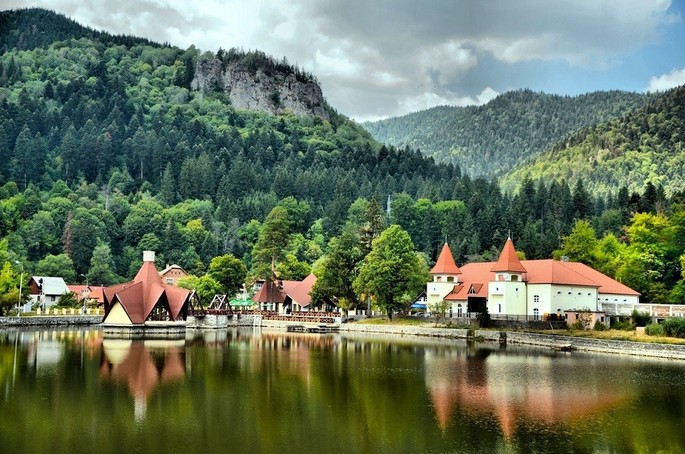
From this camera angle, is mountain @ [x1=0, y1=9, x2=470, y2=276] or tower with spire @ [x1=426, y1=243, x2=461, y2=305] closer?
tower with spire @ [x1=426, y1=243, x2=461, y2=305]

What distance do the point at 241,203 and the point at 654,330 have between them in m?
95.9

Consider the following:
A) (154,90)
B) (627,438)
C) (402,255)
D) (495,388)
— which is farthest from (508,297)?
(154,90)

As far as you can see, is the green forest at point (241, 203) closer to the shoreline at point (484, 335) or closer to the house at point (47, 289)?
the house at point (47, 289)

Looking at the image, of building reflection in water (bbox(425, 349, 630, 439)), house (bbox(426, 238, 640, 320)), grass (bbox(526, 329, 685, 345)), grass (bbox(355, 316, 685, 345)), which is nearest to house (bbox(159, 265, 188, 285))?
grass (bbox(355, 316, 685, 345))

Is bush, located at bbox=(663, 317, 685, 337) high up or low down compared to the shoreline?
up

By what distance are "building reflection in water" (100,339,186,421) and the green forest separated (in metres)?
23.6

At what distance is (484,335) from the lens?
58.8m

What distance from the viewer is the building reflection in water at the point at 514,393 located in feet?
85.7

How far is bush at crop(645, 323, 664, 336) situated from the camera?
50.4 meters

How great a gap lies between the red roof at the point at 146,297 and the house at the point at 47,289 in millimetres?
28188

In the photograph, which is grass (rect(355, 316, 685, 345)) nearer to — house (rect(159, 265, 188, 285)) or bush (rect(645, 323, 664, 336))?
bush (rect(645, 323, 664, 336))

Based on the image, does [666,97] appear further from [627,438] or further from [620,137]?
[627,438]

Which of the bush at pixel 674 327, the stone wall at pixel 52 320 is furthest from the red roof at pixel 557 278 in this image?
the stone wall at pixel 52 320

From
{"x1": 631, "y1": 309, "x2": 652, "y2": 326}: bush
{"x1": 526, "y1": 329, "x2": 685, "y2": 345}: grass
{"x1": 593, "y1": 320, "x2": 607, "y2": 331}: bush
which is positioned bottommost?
{"x1": 526, "y1": 329, "x2": 685, "y2": 345}: grass
